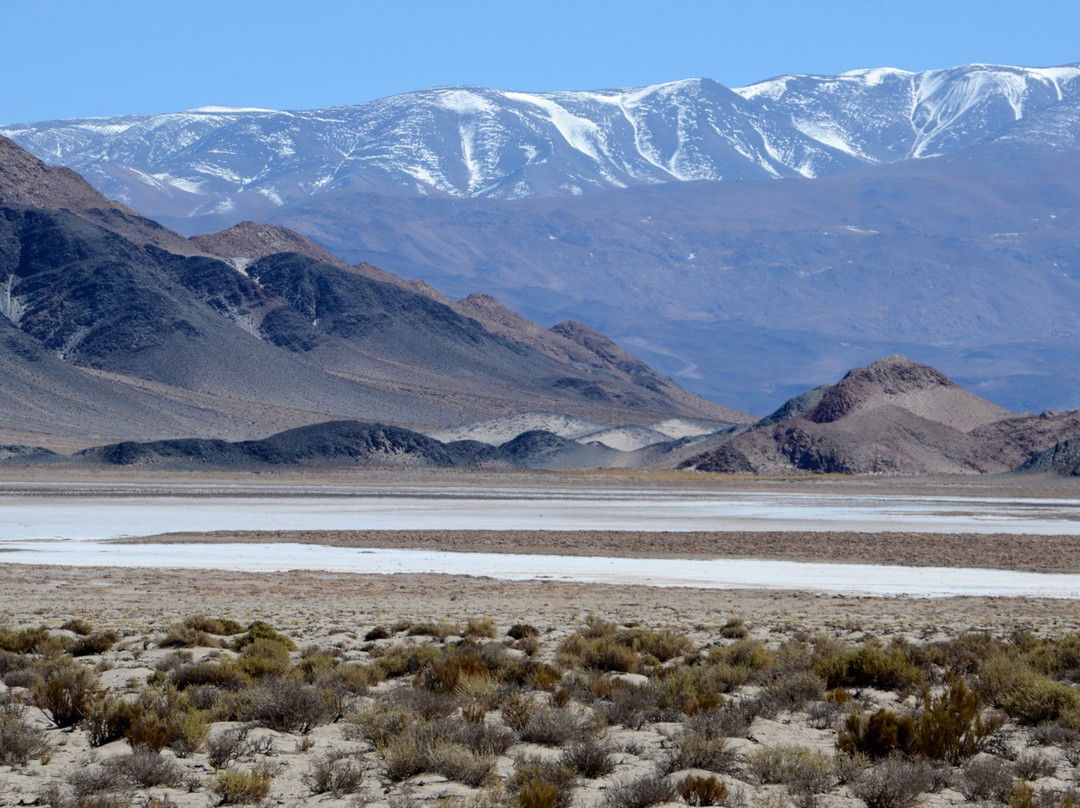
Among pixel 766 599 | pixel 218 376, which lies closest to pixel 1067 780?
pixel 766 599

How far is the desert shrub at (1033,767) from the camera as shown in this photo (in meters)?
9.79

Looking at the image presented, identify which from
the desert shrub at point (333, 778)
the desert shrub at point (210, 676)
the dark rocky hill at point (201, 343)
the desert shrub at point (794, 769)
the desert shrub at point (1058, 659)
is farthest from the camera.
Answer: the dark rocky hill at point (201, 343)

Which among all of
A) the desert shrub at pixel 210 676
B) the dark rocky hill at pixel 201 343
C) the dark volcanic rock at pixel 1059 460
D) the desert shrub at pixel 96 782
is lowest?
the desert shrub at pixel 96 782

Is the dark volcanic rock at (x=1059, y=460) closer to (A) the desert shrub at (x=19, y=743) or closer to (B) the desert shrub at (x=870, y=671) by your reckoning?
(B) the desert shrub at (x=870, y=671)

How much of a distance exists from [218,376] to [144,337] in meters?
11.1

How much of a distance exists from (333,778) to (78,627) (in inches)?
303

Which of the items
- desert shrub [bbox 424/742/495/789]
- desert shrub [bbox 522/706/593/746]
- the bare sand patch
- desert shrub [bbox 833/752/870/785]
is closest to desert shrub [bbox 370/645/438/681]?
desert shrub [bbox 522/706/593/746]

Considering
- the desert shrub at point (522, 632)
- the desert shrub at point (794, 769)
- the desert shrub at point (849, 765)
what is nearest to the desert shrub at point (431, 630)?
the desert shrub at point (522, 632)

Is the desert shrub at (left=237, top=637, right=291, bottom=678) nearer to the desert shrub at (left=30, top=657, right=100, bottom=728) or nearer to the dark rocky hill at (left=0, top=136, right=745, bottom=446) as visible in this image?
the desert shrub at (left=30, top=657, right=100, bottom=728)

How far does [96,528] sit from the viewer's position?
4084cm

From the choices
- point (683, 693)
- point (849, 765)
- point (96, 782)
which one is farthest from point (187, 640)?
point (849, 765)

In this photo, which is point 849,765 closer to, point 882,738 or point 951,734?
point 882,738

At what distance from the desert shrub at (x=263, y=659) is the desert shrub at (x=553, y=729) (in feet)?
10.3

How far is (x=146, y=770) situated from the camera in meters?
9.28
